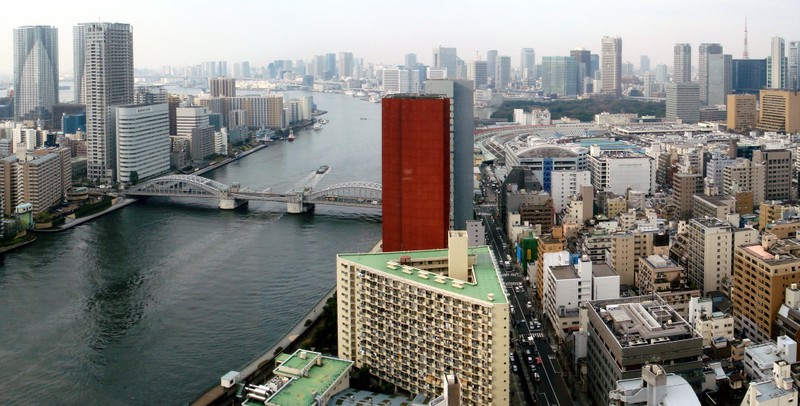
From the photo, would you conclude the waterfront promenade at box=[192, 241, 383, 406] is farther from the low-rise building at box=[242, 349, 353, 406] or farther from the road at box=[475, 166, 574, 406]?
the road at box=[475, 166, 574, 406]


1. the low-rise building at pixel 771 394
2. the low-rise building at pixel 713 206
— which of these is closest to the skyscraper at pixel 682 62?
the low-rise building at pixel 713 206

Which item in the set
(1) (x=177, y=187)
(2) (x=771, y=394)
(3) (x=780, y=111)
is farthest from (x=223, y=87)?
(2) (x=771, y=394)

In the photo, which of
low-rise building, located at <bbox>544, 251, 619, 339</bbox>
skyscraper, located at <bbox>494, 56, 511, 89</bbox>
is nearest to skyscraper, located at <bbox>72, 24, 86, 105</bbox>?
low-rise building, located at <bbox>544, 251, 619, 339</bbox>

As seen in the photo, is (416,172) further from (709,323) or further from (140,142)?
(140,142)

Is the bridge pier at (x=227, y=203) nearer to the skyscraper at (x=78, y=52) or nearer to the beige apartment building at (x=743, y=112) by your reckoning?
the skyscraper at (x=78, y=52)

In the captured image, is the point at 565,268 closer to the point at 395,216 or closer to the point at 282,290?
the point at 395,216

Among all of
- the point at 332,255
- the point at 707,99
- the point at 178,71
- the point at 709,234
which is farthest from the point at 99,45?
the point at 178,71
